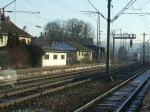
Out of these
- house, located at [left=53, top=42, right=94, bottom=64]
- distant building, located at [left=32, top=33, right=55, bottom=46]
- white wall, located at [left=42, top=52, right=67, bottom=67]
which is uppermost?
distant building, located at [left=32, top=33, right=55, bottom=46]

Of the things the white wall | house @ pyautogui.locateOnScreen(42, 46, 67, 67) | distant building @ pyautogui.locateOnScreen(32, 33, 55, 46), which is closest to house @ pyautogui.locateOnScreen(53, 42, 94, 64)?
house @ pyautogui.locateOnScreen(42, 46, 67, 67)

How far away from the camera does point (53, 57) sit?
66562 millimetres

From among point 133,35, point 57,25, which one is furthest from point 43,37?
point 133,35

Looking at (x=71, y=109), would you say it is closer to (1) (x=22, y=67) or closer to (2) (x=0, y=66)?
(2) (x=0, y=66)

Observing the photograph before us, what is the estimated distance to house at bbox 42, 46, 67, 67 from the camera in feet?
205

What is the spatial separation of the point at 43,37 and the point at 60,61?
54.9 metres

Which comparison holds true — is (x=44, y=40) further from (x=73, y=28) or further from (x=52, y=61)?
(x=52, y=61)

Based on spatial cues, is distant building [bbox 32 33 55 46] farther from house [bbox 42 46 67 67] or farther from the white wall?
the white wall

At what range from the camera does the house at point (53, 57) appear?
205 feet

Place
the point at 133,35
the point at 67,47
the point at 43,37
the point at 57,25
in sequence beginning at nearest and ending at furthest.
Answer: the point at 133,35, the point at 67,47, the point at 43,37, the point at 57,25

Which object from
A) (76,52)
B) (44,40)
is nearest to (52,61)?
(76,52)

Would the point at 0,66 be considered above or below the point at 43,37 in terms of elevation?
below

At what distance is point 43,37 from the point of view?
12438cm

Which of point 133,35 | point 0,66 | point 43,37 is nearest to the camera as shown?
point 0,66
